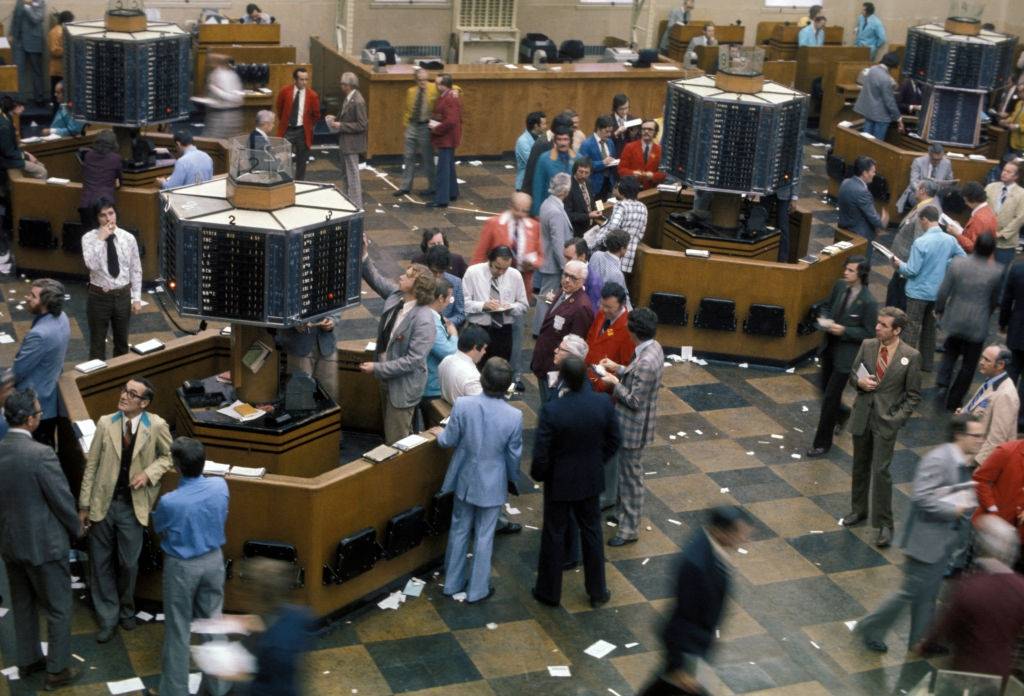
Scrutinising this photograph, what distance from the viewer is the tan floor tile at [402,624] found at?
29.1 ft

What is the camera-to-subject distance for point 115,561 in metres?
8.66

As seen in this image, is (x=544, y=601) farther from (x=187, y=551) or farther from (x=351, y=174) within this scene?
(x=351, y=174)

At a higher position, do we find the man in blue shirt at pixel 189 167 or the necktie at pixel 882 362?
the man in blue shirt at pixel 189 167

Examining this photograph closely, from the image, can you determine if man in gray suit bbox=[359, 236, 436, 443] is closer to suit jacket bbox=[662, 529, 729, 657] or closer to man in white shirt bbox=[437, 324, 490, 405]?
man in white shirt bbox=[437, 324, 490, 405]

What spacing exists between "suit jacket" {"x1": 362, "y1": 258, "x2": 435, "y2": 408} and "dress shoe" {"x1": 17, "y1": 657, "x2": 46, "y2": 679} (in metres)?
2.89

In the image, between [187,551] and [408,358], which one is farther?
[408,358]

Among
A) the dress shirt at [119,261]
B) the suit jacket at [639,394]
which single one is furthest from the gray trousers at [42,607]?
the dress shirt at [119,261]

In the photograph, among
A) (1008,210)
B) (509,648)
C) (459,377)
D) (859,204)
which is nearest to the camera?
(509,648)

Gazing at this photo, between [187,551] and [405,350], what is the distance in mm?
2527

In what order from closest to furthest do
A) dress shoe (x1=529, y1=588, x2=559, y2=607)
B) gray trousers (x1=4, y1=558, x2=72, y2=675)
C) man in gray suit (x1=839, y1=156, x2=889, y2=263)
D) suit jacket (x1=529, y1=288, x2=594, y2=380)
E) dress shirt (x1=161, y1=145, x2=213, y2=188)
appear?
gray trousers (x1=4, y1=558, x2=72, y2=675) < dress shoe (x1=529, y1=588, x2=559, y2=607) < suit jacket (x1=529, y1=288, x2=594, y2=380) < dress shirt (x1=161, y1=145, x2=213, y2=188) < man in gray suit (x1=839, y1=156, x2=889, y2=263)

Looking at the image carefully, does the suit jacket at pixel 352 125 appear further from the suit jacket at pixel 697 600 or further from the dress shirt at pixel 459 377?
the suit jacket at pixel 697 600

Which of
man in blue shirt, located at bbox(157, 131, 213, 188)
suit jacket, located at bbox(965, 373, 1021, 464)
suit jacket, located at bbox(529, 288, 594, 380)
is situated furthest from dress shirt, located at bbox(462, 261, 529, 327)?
suit jacket, located at bbox(965, 373, 1021, 464)

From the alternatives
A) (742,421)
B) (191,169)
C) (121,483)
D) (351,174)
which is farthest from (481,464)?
(351,174)

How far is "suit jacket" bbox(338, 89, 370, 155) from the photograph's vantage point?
17.0 m
